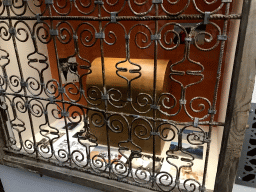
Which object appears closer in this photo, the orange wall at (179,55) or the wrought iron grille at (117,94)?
the wrought iron grille at (117,94)

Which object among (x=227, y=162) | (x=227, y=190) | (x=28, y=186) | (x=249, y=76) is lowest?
(x=28, y=186)

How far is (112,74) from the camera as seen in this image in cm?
169

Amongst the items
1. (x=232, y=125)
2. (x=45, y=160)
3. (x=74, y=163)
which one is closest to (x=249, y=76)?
(x=232, y=125)

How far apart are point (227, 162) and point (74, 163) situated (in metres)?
0.98

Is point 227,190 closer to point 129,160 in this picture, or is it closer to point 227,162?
point 227,162

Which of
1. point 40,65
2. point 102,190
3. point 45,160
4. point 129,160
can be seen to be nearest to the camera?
point 129,160

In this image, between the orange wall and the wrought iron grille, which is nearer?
the wrought iron grille

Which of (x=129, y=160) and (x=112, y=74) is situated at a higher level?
(x=112, y=74)

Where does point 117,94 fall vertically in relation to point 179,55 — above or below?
below

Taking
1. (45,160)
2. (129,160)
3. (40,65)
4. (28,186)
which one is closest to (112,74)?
(129,160)

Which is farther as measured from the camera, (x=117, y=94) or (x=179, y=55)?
(x=179, y=55)

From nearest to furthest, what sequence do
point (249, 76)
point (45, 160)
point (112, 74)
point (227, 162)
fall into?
point (249, 76)
point (227, 162)
point (45, 160)
point (112, 74)

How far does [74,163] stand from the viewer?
1459mm

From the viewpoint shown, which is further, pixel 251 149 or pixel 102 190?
pixel 102 190
